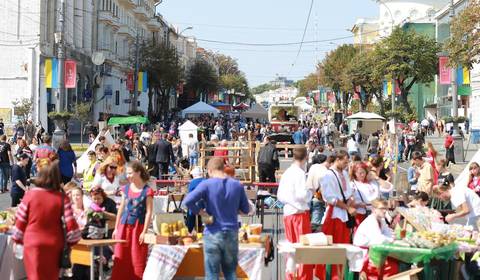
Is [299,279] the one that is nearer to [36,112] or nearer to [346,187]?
[346,187]

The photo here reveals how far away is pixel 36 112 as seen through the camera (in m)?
48.9

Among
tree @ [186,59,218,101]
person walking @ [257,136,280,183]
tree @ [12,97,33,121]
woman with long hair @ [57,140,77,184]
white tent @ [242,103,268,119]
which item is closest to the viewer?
woman with long hair @ [57,140,77,184]

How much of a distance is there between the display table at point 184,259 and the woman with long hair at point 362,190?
6.54ft

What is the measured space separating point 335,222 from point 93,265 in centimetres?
308

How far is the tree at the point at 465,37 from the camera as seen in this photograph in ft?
101

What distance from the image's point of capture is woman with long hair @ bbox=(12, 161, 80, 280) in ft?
26.1

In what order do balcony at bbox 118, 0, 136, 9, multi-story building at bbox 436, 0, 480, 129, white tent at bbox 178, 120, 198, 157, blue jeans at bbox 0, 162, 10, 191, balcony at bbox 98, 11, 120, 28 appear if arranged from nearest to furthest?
1. blue jeans at bbox 0, 162, 10, 191
2. white tent at bbox 178, 120, 198, 157
3. multi-story building at bbox 436, 0, 480, 129
4. balcony at bbox 98, 11, 120, 28
5. balcony at bbox 118, 0, 136, 9

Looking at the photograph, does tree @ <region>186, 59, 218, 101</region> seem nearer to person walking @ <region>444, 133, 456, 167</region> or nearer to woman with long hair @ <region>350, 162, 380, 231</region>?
person walking @ <region>444, 133, 456, 167</region>

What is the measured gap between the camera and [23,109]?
1778 inches

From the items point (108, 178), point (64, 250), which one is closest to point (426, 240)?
point (64, 250)

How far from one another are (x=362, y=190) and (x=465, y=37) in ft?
75.5

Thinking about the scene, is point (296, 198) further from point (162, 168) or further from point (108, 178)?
point (162, 168)

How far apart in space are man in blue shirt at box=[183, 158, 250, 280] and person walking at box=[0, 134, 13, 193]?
14.9 meters

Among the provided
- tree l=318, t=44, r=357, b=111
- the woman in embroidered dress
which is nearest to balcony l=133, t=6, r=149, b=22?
tree l=318, t=44, r=357, b=111
